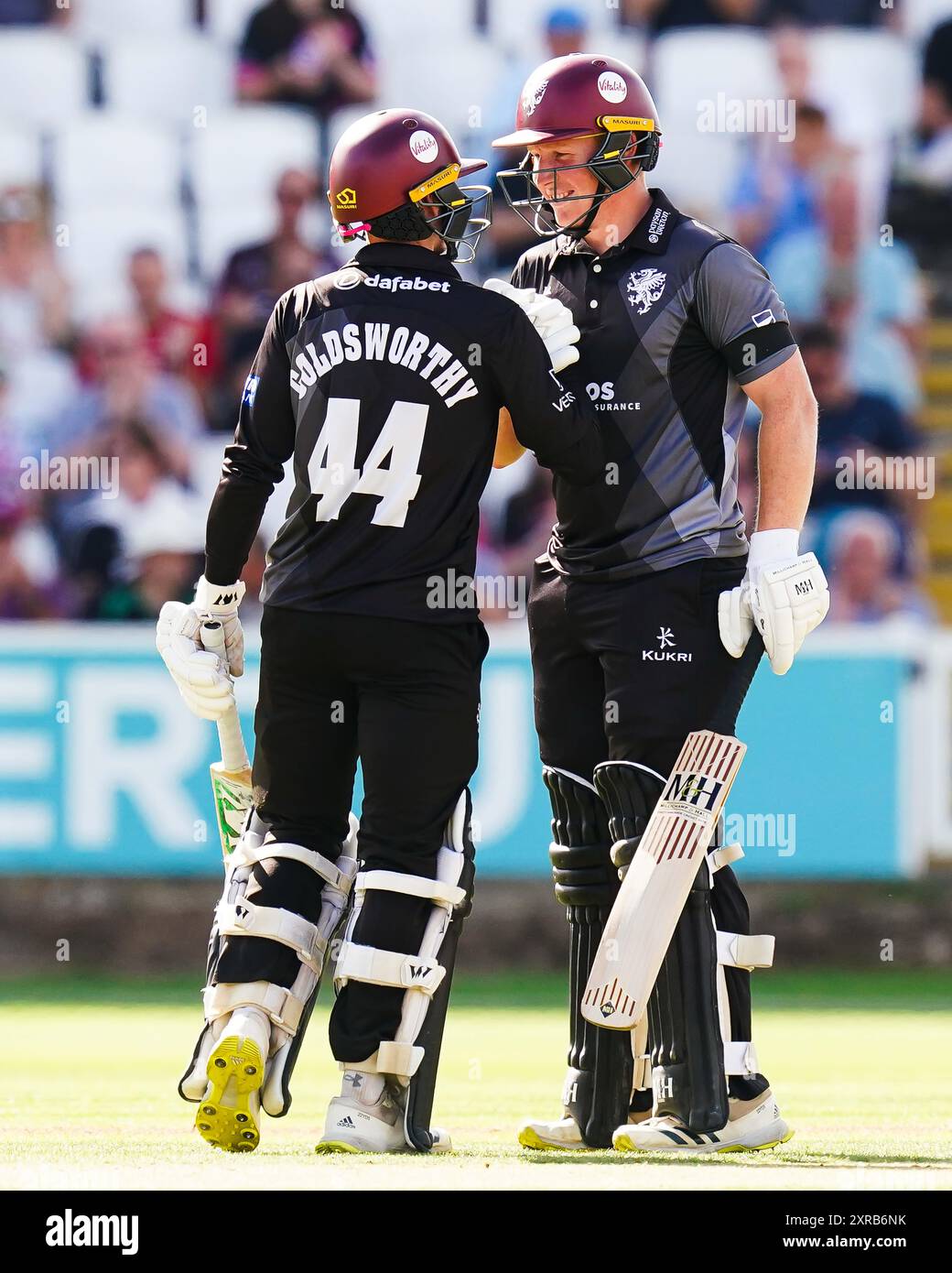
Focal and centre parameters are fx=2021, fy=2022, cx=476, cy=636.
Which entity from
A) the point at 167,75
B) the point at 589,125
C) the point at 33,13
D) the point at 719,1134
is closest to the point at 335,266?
the point at 167,75

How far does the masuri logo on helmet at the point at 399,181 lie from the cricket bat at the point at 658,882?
1185 mm

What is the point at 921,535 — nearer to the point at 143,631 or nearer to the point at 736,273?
the point at 143,631

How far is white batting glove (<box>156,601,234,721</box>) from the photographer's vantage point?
428 centimetres

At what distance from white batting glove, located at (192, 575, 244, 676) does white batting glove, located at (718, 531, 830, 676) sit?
104 cm

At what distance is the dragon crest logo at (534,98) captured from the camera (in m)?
4.35

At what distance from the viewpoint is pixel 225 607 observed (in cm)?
432

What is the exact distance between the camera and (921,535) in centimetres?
956

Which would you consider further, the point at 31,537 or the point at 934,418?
the point at 934,418

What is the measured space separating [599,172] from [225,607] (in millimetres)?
1222

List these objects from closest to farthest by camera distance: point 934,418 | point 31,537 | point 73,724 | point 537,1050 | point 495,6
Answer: point 537,1050
point 73,724
point 31,537
point 934,418
point 495,6

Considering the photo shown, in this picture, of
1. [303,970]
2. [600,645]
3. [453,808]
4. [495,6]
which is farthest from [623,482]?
[495,6]

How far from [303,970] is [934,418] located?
6.68m

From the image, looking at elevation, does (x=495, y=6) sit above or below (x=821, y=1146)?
above

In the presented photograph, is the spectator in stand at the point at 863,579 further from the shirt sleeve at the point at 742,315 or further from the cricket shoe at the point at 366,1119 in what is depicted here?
the cricket shoe at the point at 366,1119
